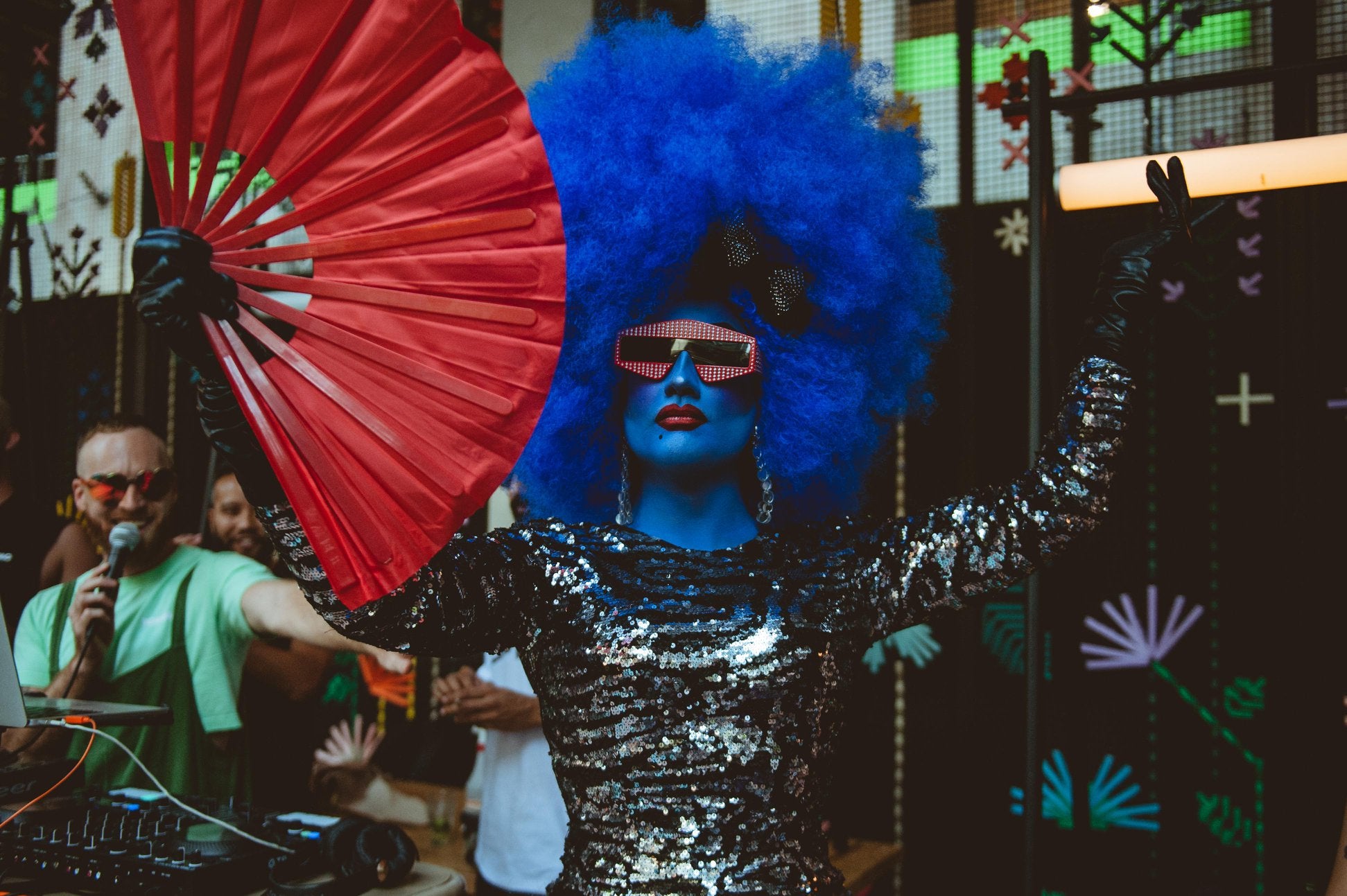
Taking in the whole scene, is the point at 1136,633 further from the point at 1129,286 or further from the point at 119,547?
the point at 119,547

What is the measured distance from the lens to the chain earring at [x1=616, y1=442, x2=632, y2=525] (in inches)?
65.0

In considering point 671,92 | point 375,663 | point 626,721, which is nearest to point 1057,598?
point 626,721

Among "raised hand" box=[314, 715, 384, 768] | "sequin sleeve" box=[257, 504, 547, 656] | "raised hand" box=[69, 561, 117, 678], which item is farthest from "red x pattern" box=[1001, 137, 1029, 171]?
"raised hand" box=[314, 715, 384, 768]

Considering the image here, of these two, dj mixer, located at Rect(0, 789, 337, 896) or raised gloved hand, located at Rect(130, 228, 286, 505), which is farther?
dj mixer, located at Rect(0, 789, 337, 896)

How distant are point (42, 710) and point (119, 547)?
0.74m

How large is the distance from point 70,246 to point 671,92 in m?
3.85

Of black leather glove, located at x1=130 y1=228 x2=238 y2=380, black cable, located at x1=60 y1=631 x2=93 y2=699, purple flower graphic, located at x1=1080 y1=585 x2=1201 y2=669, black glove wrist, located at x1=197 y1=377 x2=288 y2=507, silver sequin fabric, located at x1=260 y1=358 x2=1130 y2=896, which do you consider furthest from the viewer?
purple flower graphic, located at x1=1080 y1=585 x2=1201 y2=669

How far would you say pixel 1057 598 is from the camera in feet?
6.80

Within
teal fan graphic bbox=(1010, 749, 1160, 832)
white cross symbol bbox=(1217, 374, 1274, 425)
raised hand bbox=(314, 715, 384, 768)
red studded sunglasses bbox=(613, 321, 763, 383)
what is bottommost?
raised hand bbox=(314, 715, 384, 768)

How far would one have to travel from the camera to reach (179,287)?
41.9 inches

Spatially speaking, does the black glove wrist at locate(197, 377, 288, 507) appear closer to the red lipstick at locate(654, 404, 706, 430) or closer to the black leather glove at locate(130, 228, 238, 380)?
the black leather glove at locate(130, 228, 238, 380)

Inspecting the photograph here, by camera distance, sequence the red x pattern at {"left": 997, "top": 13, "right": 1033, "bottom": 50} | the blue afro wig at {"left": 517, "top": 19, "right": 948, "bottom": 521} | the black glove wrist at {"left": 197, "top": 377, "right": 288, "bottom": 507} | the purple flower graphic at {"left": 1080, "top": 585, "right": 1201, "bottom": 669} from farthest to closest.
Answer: the red x pattern at {"left": 997, "top": 13, "right": 1033, "bottom": 50}, the purple flower graphic at {"left": 1080, "top": 585, "right": 1201, "bottom": 669}, the blue afro wig at {"left": 517, "top": 19, "right": 948, "bottom": 521}, the black glove wrist at {"left": 197, "top": 377, "right": 288, "bottom": 507}

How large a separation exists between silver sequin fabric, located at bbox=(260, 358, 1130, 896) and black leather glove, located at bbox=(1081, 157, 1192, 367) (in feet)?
0.13

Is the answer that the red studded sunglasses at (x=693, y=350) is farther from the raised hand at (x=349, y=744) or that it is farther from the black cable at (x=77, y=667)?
the raised hand at (x=349, y=744)
